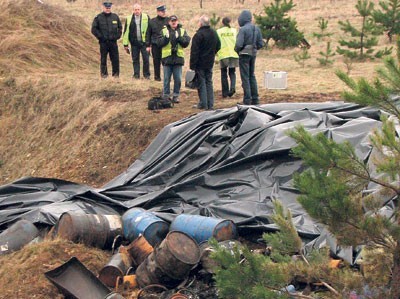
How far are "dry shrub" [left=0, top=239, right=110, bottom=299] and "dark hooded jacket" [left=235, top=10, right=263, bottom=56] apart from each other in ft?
17.2

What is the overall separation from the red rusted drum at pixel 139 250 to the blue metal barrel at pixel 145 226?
0.82 feet

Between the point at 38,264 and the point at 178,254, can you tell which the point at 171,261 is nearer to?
the point at 178,254

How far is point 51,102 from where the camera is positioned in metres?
14.2

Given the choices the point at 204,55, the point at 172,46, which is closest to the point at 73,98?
the point at 172,46

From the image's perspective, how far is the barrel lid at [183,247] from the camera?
6844 mm

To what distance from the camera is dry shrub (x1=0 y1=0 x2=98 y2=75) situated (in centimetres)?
1683

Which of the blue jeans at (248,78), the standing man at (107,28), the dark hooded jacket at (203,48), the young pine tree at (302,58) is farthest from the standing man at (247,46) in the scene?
the young pine tree at (302,58)

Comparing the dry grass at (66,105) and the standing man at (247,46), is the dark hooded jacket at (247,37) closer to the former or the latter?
the standing man at (247,46)

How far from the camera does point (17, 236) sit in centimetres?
798

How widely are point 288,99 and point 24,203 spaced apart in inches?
224

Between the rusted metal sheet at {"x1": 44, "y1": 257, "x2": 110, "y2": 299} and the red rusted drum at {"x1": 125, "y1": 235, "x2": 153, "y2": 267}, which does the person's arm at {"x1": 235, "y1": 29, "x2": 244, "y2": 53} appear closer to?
the red rusted drum at {"x1": 125, "y1": 235, "x2": 153, "y2": 267}

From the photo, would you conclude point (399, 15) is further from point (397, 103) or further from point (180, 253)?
point (397, 103)

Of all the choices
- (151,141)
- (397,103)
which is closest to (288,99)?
(151,141)

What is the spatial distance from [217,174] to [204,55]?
3411 millimetres
